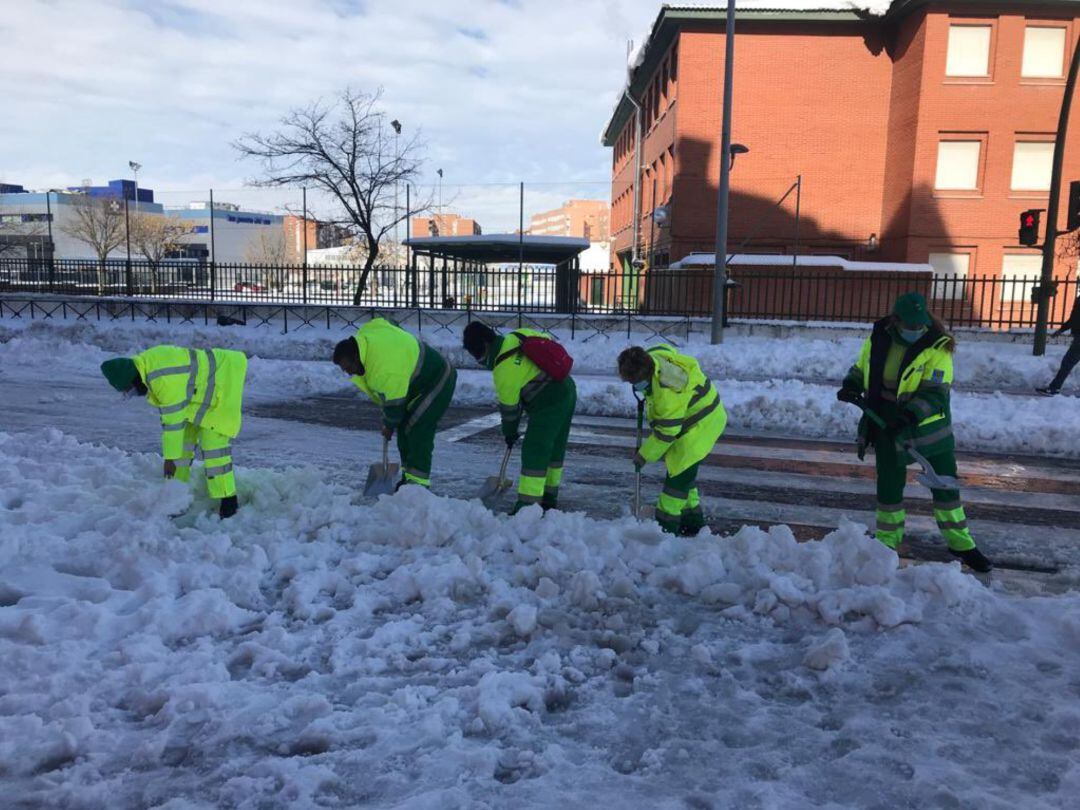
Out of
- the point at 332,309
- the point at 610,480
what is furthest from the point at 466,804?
the point at 332,309

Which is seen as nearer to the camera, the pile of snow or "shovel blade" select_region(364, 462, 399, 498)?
the pile of snow

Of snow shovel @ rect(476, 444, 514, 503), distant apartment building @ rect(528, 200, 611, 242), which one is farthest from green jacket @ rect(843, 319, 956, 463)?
distant apartment building @ rect(528, 200, 611, 242)

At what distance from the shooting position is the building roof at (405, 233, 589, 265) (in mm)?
21919

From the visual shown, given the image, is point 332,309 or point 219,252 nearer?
point 332,309

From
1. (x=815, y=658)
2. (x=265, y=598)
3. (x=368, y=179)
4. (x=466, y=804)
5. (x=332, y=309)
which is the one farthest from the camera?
(x=368, y=179)

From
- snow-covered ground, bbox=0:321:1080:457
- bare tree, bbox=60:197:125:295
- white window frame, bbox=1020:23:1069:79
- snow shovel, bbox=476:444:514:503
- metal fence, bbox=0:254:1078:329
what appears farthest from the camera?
bare tree, bbox=60:197:125:295

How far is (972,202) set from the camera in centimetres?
2723

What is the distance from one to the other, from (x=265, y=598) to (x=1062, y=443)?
9.37m

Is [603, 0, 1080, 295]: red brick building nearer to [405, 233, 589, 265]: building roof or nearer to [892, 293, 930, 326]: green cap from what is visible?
[405, 233, 589, 265]: building roof

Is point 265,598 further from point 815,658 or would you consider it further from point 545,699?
point 815,658

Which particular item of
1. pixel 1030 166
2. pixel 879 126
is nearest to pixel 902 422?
pixel 1030 166

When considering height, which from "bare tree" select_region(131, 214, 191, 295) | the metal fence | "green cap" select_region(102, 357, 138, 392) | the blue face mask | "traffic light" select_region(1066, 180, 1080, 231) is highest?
"bare tree" select_region(131, 214, 191, 295)

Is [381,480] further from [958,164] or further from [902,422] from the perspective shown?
[958,164]

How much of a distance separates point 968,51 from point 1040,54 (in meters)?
2.35
